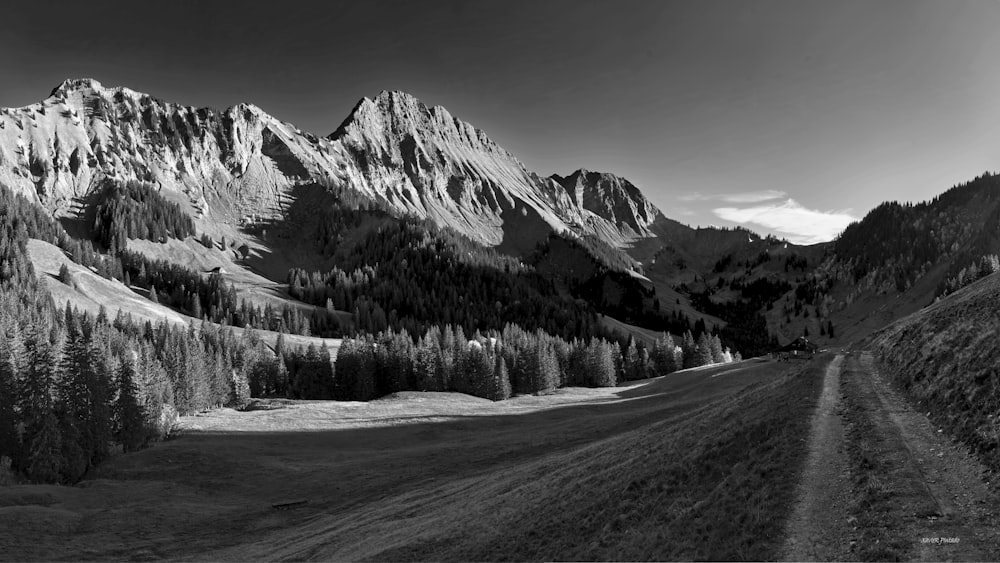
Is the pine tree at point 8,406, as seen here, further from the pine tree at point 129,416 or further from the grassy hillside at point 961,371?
the grassy hillside at point 961,371

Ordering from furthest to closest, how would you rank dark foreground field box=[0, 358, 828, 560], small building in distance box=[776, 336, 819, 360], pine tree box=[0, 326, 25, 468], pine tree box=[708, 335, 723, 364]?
pine tree box=[708, 335, 723, 364] < small building in distance box=[776, 336, 819, 360] < pine tree box=[0, 326, 25, 468] < dark foreground field box=[0, 358, 828, 560]

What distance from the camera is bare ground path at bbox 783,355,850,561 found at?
1380 cm

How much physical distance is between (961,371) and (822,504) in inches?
552

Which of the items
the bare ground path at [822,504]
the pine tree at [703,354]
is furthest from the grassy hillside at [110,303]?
the bare ground path at [822,504]

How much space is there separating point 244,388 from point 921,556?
11763 cm

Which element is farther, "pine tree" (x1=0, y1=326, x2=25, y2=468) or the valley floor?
"pine tree" (x1=0, y1=326, x2=25, y2=468)

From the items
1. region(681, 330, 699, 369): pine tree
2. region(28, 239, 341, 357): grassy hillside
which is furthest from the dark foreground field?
region(28, 239, 341, 357): grassy hillside

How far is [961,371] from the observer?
76.4ft

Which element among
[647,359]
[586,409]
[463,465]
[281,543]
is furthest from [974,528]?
[647,359]

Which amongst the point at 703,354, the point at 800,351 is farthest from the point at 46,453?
the point at 703,354

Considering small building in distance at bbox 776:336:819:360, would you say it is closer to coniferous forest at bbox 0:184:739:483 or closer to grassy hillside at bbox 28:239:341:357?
coniferous forest at bbox 0:184:739:483

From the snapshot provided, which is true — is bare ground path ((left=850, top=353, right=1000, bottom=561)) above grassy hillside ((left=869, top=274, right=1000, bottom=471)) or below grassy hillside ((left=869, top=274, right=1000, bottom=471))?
below

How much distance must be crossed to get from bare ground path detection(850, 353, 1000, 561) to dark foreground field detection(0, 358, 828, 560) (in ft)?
10.4

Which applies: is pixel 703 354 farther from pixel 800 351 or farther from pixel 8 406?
pixel 8 406
